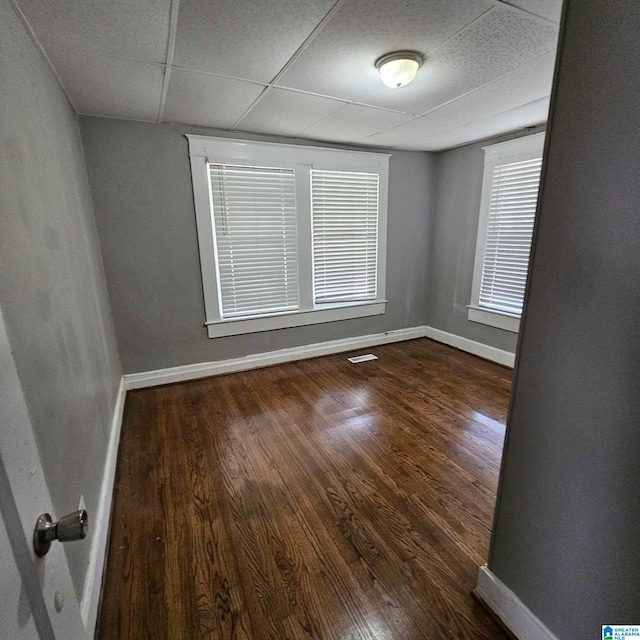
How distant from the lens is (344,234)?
12.3ft

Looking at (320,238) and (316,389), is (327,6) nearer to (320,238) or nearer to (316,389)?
(320,238)

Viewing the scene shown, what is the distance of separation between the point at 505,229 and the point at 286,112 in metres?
2.40

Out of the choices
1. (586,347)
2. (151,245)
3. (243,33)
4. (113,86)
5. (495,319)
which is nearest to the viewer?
(586,347)

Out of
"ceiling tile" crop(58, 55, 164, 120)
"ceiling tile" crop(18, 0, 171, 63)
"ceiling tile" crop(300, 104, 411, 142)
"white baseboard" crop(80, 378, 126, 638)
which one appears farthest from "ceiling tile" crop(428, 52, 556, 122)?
"white baseboard" crop(80, 378, 126, 638)

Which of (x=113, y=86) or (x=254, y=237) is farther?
(x=254, y=237)

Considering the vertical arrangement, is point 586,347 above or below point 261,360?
above

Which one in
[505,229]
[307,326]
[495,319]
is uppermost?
[505,229]

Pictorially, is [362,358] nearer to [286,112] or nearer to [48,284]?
[286,112]

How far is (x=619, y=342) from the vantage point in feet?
2.68

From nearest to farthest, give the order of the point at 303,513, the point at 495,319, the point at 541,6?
the point at 541,6, the point at 303,513, the point at 495,319

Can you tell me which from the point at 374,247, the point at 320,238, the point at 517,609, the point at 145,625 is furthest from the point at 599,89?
the point at 374,247

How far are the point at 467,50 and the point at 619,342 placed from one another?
1673 millimetres

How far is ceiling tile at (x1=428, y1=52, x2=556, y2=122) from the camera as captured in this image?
1.90 metres

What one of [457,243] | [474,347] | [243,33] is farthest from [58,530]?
[457,243]
